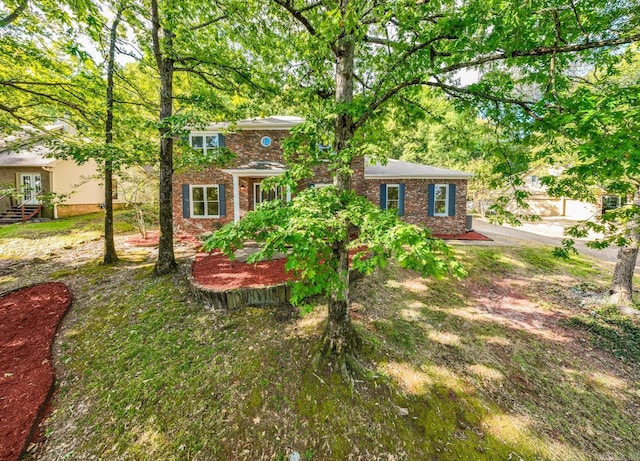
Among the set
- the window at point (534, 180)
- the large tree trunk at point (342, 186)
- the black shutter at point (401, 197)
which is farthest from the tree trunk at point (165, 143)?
the window at point (534, 180)

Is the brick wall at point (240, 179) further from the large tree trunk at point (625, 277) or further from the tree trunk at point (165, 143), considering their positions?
the large tree trunk at point (625, 277)

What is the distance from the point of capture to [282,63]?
6.20 meters

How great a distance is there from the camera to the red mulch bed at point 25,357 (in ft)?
11.4

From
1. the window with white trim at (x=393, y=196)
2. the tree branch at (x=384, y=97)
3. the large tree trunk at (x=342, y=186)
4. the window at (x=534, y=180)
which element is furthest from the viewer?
the window at (x=534, y=180)

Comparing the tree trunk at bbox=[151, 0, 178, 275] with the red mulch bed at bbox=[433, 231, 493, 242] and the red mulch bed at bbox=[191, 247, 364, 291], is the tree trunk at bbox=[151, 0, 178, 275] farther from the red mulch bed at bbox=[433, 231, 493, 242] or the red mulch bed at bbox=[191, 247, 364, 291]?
the red mulch bed at bbox=[433, 231, 493, 242]

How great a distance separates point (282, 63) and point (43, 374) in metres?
7.77

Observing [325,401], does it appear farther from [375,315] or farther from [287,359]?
[375,315]

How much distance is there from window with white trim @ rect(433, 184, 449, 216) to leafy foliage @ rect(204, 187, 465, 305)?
34.5 ft

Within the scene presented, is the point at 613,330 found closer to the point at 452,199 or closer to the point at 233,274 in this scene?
the point at 452,199

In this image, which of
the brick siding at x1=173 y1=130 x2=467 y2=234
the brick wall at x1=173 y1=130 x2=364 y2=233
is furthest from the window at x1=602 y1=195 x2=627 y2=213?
the brick wall at x1=173 y1=130 x2=364 y2=233

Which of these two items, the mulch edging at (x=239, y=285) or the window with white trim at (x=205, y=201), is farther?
the window with white trim at (x=205, y=201)

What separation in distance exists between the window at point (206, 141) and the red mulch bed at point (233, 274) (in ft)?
18.8

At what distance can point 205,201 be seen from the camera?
1252cm

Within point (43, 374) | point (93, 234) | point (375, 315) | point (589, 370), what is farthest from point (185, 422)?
point (93, 234)
